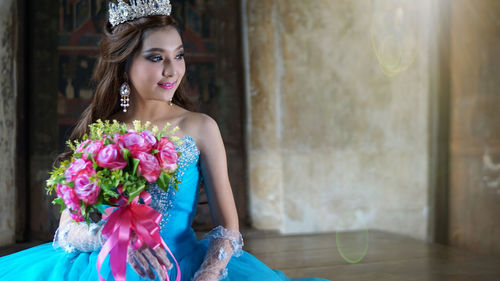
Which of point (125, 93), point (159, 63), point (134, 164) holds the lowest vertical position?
point (134, 164)

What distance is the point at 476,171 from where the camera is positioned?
4.14 m

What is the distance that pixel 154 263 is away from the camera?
5.10 ft

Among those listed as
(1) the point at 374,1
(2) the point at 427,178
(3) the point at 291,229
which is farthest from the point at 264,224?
(1) the point at 374,1

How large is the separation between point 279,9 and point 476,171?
235cm

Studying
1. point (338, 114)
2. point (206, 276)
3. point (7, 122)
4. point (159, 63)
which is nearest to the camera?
point (206, 276)

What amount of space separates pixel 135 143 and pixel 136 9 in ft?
2.82

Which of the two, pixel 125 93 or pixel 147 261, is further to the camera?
pixel 125 93

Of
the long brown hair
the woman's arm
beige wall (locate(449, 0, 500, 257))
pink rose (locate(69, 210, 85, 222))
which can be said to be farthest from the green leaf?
beige wall (locate(449, 0, 500, 257))

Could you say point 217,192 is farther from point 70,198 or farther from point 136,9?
point 136,9

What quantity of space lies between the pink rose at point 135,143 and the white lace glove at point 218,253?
1.89 ft

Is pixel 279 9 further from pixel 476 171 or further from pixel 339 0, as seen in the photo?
pixel 476 171

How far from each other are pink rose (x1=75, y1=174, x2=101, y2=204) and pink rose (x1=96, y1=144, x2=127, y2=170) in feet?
0.20

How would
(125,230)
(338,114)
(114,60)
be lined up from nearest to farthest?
(125,230)
(114,60)
(338,114)

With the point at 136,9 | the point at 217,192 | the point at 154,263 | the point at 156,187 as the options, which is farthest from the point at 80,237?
Answer: the point at 136,9
